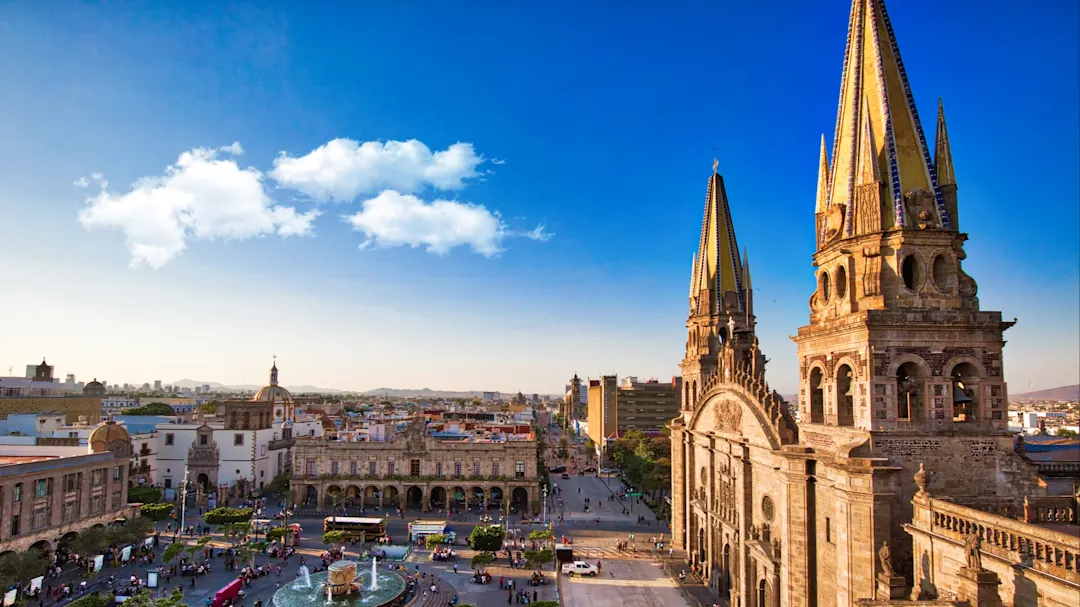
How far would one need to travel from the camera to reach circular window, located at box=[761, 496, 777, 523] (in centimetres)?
3281

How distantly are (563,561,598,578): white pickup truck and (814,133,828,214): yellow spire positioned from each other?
2854cm

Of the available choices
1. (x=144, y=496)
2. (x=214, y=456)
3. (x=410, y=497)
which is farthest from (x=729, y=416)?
(x=214, y=456)

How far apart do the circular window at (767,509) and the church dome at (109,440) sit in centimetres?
5135

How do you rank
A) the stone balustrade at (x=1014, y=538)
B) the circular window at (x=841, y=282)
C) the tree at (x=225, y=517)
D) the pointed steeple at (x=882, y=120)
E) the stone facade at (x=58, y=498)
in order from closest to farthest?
the stone balustrade at (x=1014, y=538) → the pointed steeple at (x=882, y=120) → the circular window at (x=841, y=282) → the stone facade at (x=58, y=498) → the tree at (x=225, y=517)

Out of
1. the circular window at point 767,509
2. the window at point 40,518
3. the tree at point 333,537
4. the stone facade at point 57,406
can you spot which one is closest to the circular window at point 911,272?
the circular window at point 767,509

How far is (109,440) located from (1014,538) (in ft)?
205

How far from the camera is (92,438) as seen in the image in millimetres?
54656

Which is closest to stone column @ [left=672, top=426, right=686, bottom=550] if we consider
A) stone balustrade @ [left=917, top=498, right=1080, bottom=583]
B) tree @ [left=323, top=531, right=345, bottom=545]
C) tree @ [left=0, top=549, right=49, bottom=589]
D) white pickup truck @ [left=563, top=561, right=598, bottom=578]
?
white pickup truck @ [left=563, top=561, right=598, bottom=578]

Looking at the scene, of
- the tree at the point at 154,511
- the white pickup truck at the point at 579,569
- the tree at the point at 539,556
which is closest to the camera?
the tree at the point at 539,556

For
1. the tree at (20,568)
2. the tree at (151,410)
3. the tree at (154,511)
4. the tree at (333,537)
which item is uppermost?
the tree at (151,410)

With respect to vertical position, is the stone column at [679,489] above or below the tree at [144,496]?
above

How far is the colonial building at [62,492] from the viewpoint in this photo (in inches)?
1697

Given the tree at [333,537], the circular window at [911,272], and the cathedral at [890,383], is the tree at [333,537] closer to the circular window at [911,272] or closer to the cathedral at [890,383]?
the cathedral at [890,383]

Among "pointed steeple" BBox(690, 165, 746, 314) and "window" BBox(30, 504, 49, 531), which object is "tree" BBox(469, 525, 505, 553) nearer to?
"pointed steeple" BBox(690, 165, 746, 314)
